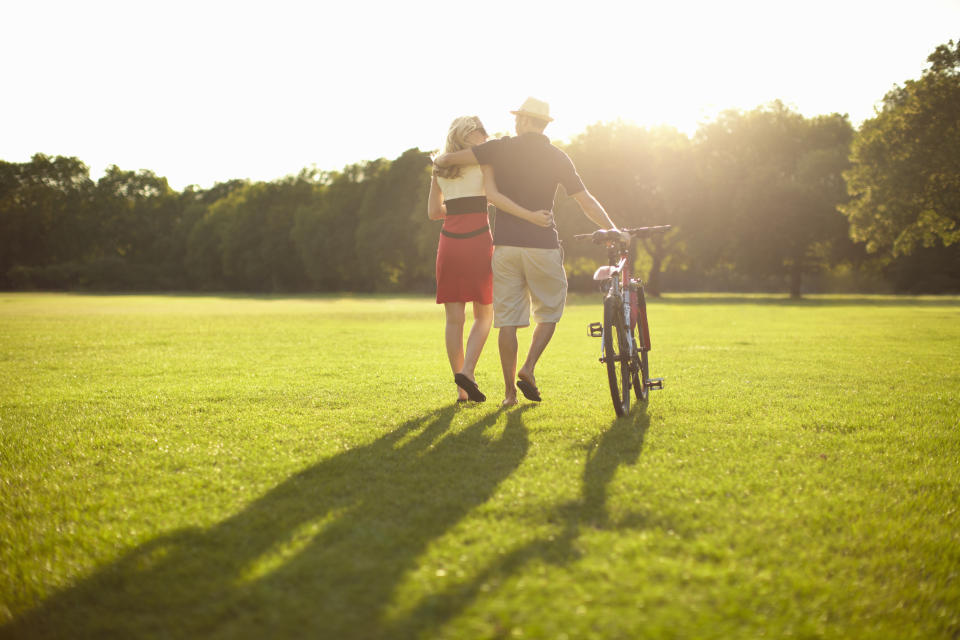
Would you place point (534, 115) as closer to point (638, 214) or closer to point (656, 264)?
point (638, 214)

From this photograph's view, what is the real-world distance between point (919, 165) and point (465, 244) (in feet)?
99.1

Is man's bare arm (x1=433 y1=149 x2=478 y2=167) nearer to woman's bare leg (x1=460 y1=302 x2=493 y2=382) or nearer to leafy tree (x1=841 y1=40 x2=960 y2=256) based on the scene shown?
woman's bare leg (x1=460 y1=302 x2=493 y2=382)

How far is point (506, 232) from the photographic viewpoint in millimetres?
5492

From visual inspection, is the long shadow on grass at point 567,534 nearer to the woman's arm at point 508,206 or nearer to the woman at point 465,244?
the woman at point 465,244

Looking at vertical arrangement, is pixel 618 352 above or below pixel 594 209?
below

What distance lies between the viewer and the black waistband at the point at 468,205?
18.5ft

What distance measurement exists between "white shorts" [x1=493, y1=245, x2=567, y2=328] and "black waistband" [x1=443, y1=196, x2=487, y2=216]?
1.19 feet

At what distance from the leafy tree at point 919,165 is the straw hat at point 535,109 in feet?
97.0

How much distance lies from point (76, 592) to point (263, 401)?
371 cm

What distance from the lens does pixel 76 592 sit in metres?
2.37

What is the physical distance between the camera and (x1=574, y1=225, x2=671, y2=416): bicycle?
512 centimetres

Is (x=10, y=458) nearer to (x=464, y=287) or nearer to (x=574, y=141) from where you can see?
(x=464, y=287)

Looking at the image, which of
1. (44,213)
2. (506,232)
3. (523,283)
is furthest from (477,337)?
(44,213)

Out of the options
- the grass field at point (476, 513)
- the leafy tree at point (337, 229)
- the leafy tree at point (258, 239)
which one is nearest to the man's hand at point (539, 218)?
the grass field at point (476, 513)
